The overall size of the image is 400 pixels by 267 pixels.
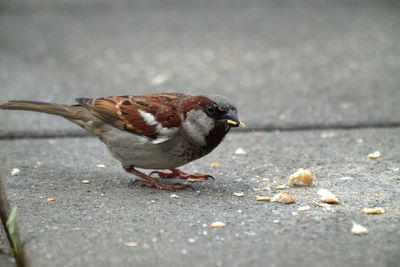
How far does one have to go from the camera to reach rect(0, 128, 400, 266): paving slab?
2586 mm

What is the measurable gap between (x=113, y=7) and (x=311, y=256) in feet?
27.3

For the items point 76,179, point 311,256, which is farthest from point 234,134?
point 311,256

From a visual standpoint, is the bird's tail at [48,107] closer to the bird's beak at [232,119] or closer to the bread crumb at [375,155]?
the bird's beak at [232,119]

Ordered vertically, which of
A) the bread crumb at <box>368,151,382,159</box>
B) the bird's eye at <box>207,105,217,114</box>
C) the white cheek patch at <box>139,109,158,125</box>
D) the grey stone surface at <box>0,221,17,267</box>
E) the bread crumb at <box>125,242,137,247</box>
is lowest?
the grey stone surface at <box>0,221,17,267</box>

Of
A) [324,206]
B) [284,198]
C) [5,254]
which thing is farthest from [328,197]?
[5,254]

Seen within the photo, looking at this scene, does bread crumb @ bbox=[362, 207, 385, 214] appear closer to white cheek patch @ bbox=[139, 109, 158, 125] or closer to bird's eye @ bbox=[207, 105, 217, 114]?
bird's eye @ bbox=[207, 105, 217, 114]

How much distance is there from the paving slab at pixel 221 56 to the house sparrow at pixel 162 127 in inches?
54.1

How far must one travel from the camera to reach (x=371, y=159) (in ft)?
13.2

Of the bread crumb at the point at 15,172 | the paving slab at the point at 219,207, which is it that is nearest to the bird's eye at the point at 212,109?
the paving slab at the point at 219,207

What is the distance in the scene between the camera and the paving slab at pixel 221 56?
545 centimetres

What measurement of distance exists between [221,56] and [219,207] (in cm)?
422

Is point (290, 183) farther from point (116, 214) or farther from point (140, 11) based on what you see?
point (140, 11)

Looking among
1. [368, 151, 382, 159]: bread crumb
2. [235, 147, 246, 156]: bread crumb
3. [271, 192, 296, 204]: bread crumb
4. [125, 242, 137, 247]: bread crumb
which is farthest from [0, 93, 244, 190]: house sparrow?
[368, 151, 382, 159]: bread crumb

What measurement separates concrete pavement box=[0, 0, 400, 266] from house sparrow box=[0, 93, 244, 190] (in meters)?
0.24
